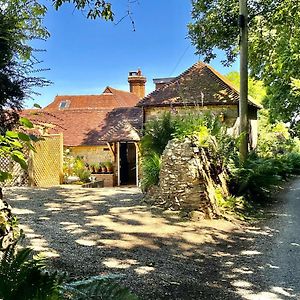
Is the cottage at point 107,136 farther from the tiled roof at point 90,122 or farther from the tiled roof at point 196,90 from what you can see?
the tiled roof at point 196,90

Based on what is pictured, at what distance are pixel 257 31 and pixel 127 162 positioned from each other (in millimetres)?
9509

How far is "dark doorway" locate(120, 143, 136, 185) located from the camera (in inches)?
852

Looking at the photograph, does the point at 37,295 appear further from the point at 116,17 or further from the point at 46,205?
the point at 46,205

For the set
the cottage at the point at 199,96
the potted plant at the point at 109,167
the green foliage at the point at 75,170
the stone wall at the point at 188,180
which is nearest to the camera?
the stone wall at the point at 188,180

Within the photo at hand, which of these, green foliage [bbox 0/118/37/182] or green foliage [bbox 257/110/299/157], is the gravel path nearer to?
green foliage [bbox 0/118/37/182]

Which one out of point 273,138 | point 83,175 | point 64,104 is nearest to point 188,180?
point 83,175

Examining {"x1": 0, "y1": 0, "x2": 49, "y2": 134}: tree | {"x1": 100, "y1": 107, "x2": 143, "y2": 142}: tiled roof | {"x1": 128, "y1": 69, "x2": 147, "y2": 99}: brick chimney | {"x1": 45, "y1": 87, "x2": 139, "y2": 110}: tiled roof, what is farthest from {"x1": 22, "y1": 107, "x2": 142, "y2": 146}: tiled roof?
{"x1": 0, "y1": 0, "x2": 49, "y2": 134}: tree

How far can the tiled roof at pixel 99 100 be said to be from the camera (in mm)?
30938

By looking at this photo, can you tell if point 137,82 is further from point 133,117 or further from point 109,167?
point 109,167

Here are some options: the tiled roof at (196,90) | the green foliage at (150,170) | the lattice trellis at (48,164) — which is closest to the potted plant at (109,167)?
the tiled roof at (196,90)

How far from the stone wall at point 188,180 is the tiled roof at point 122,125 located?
948 centimetres

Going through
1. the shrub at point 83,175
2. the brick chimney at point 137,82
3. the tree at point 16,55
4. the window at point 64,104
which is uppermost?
the brick chimney at point 137,82

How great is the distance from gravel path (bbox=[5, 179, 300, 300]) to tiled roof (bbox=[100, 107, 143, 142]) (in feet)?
34.9

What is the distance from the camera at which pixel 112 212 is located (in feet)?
28.0
